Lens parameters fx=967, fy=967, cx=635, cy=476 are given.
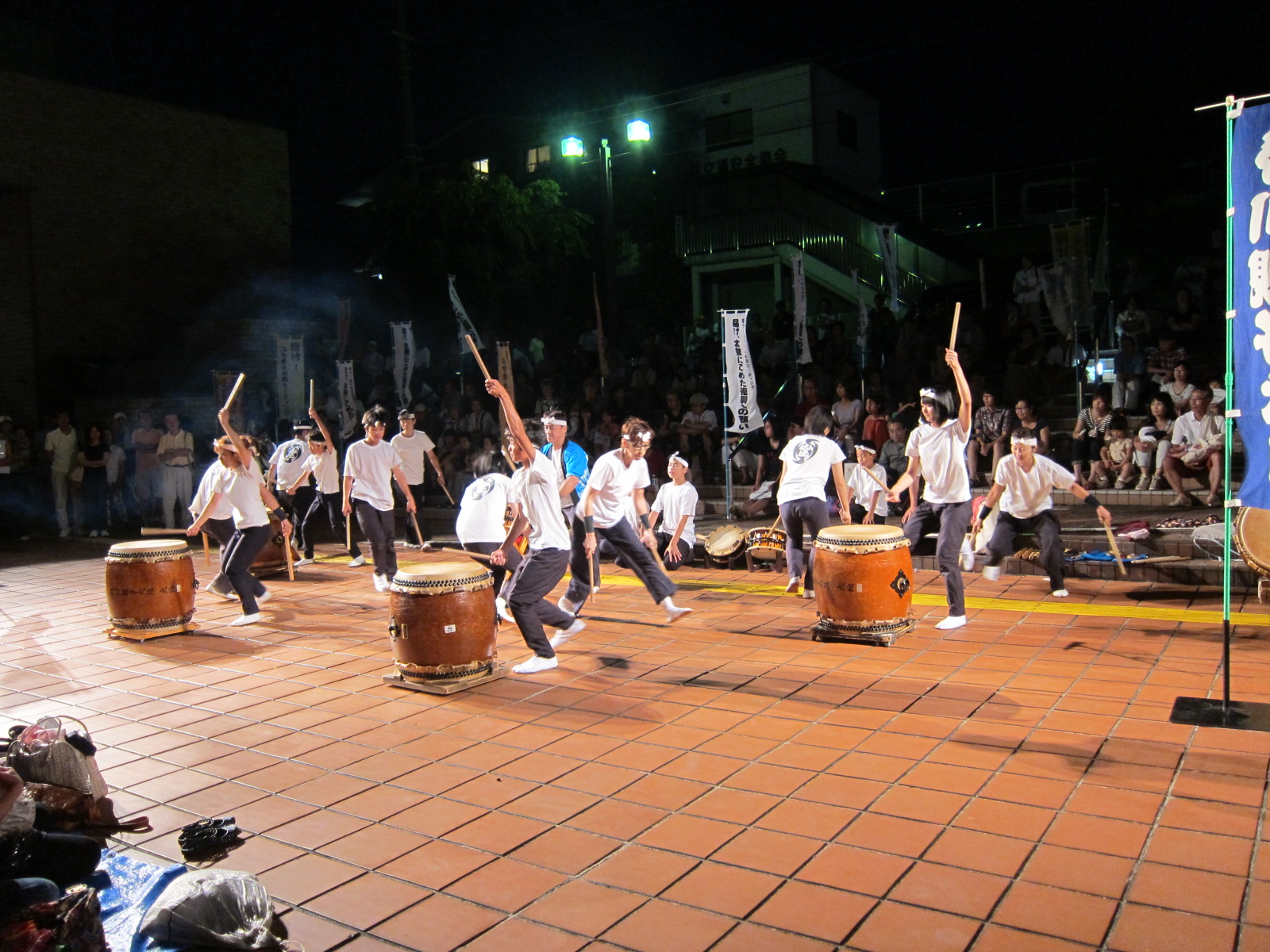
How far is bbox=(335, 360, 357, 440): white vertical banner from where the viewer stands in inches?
725

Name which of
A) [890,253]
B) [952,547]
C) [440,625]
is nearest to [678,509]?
[952,547]

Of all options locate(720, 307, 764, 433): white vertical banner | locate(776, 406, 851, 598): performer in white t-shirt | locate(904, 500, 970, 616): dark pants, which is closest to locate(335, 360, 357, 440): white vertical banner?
locate(720, 307, 764, 433): white vertical banner

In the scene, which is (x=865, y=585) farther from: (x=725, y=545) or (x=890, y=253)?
(x=890, y=253)

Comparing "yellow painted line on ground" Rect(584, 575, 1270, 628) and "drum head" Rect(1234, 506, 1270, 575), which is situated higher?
"drum head" Rect(1234, 506, 1270, 575)

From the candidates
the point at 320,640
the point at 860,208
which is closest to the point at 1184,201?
the point at 860,208

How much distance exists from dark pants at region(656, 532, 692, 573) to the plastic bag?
7354mm

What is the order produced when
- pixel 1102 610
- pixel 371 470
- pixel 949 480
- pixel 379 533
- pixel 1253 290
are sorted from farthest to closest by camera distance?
pixel 379 533 → pixel 371 470 → pixel 1102 610 → pixel 949 480 → pixel 1253 290

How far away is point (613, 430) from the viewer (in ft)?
50.0

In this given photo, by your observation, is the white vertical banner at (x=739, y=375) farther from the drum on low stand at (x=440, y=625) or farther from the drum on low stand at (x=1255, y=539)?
the drum on low stand at (x=440, y=625)

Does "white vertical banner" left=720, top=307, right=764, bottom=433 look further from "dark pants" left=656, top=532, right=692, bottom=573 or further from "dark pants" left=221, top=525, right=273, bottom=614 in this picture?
"dark pants" left=221, top=525, right=273, bottom=614

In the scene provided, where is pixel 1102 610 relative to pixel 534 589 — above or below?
below

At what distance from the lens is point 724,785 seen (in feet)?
14.9

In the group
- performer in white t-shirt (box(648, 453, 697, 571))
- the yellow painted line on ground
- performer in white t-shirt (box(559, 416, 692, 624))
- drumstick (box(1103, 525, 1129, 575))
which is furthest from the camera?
performer in white t-shirt (box(648, 453, 697, 571))

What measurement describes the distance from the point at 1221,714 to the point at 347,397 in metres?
16.2
